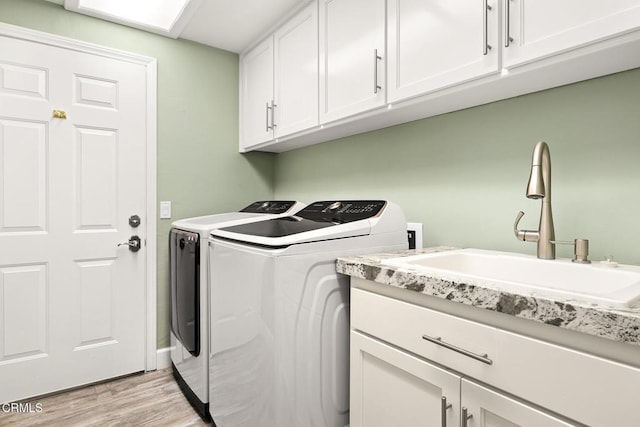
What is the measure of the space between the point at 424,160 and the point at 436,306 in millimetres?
945

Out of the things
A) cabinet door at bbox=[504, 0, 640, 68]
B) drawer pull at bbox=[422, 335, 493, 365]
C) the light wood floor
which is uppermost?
cabinet door at bbox=[504, 0, 640, 68]

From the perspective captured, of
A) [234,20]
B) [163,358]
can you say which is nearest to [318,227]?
[234,20]

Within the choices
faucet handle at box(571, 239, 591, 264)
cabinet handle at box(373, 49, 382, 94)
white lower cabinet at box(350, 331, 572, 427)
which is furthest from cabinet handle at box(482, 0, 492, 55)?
white lower cabinet at box(350, 331, 572, 427)

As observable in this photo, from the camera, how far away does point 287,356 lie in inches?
49.6

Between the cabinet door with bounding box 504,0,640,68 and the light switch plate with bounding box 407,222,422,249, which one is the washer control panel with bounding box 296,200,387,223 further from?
the cabinet door with bounding box 504,0,640,68

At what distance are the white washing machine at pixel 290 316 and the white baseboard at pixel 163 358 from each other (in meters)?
1.02

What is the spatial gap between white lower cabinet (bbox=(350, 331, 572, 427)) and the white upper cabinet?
1.24 metres

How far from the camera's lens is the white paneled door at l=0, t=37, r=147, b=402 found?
1961 millimetres

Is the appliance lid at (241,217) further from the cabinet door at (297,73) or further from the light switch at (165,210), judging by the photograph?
the cabinet door at (297,73)

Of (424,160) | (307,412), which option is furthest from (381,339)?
(424,160)

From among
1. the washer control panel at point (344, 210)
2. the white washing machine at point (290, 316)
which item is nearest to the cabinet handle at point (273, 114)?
the washer control panel at point (344, 210)

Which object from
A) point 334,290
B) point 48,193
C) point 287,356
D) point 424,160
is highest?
point 424,160

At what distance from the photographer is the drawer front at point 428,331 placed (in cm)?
87

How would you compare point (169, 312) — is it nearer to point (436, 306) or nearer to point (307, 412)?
point (307, 412)
